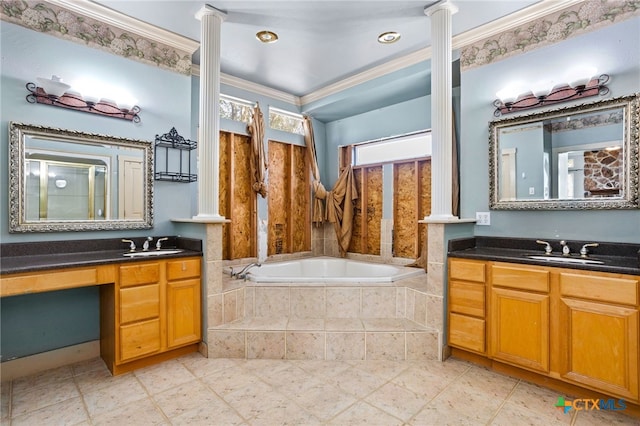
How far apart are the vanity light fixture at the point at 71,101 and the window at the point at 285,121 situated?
6.19 feet

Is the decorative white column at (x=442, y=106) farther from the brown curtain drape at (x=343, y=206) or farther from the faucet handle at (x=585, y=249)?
the brown curtain drape at (x=343, y=206)

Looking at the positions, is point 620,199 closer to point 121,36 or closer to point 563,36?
point 563,36

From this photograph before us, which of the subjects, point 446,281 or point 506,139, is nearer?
point 446,281

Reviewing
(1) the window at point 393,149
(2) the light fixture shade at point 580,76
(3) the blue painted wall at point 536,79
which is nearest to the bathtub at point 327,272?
(3) the blue painted wall at point 536,79

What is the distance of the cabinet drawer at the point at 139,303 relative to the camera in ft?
7.32

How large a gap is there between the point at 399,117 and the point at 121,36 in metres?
3.16

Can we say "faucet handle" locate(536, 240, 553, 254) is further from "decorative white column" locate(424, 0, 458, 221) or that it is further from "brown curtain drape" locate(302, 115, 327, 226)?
"brown curtain drape" locate(302, 115, 327, 226)

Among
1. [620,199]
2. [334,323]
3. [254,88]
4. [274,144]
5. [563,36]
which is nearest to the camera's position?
[620,199]

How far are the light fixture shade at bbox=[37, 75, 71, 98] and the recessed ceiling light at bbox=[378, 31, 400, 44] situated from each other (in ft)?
8.89

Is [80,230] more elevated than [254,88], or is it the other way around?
[254,88]

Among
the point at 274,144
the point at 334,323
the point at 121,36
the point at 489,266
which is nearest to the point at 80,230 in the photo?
the point at 121,36

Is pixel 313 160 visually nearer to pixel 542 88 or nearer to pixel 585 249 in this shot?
pixel 542 88

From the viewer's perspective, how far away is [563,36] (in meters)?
2.43

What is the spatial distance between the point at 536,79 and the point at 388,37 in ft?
4.40
